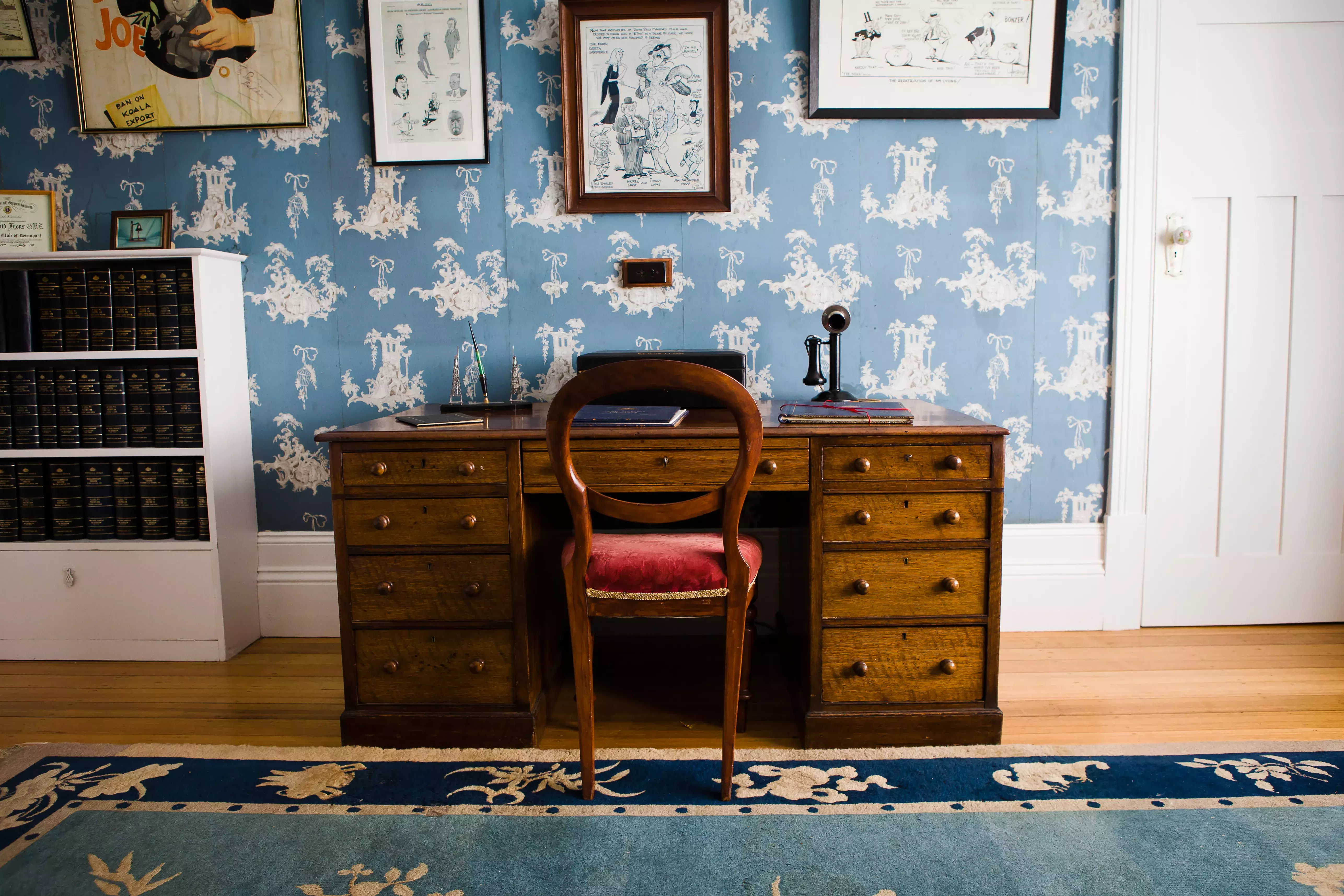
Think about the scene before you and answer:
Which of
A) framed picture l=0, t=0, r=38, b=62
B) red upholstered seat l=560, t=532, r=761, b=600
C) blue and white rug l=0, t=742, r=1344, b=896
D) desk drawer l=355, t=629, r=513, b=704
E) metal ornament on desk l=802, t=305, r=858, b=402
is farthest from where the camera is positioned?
framed picture l=0, t=0, r=38, b=62

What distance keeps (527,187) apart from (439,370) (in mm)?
641

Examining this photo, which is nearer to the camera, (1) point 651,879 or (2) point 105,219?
(1) point 651,879

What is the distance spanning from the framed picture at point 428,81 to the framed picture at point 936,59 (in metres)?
1.02

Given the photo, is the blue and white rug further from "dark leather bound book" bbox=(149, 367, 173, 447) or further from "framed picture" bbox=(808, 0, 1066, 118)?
"framed picture" bbox=(808, 0, 1066, 118)

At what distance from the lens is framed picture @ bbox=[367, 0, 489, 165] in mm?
2402

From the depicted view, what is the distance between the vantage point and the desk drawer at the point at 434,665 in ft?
6.24

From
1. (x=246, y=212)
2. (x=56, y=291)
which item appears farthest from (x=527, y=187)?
(x=56, y=291)

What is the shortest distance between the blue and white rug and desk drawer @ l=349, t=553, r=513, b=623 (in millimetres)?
333

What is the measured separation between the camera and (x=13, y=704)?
2.17 m

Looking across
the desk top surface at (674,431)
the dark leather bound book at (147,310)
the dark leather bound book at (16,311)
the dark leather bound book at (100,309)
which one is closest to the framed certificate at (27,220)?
the dark leather bound book at (16,311)

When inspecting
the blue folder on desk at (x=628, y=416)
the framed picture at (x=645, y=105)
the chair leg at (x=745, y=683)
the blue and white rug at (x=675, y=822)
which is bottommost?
the blue and white rug at (x=675, y=822)

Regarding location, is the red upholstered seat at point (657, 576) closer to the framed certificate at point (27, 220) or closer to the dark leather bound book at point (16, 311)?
the dark leather bound book at point (16, 311)

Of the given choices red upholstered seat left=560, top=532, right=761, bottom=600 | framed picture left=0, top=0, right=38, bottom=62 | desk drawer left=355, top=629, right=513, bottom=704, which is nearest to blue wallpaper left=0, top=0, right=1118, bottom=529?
framed picture left=0, top=0, right=38, bottom=62

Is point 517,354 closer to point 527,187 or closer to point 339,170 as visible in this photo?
point 527,187
